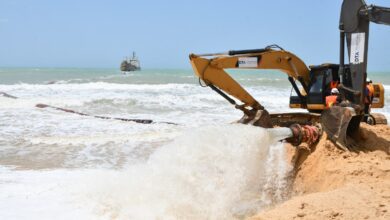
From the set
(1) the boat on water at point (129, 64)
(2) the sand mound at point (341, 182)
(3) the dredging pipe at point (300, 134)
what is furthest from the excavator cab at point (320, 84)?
(1) the boat on water at point (129, 64)

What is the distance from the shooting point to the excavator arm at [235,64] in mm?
7059

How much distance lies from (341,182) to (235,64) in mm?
3016

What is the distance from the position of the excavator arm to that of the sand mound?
1.73 meters

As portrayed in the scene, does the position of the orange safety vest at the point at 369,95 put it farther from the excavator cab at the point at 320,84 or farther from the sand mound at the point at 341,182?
the sand mound at the point at 341,182

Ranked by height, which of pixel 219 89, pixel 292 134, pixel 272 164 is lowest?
pixel 272 164

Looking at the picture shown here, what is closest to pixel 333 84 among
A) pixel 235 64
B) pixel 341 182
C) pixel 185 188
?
pixel 235 64

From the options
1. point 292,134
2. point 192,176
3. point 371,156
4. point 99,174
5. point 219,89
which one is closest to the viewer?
point 192,176

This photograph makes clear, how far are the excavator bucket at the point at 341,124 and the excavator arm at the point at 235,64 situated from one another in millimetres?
1765

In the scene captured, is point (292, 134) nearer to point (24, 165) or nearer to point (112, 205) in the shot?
point (112, 205)

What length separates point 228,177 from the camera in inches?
193

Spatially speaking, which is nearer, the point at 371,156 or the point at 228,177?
the point at 228,177

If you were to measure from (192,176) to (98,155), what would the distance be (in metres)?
4.14

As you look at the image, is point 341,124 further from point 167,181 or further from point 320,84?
point 320,84

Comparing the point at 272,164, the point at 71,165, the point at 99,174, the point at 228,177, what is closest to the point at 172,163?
the point at 228,177
